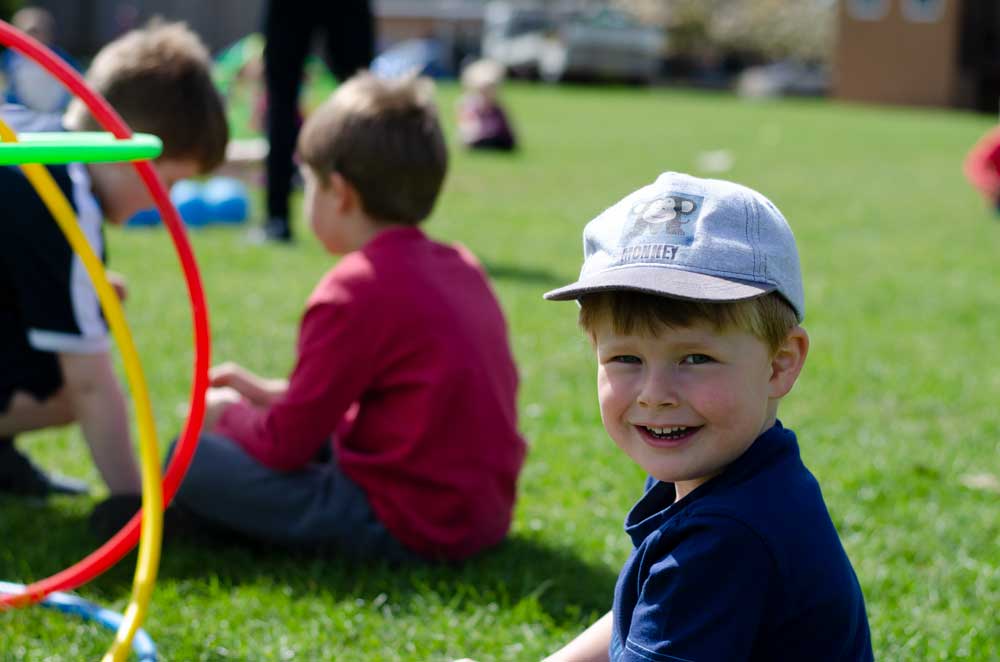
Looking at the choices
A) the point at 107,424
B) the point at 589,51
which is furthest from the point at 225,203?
the point at 589,51

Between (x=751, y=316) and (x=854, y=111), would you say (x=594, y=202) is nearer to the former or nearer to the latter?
(x=751, y=316)

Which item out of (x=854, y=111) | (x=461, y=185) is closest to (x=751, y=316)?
(x=461, y=185)

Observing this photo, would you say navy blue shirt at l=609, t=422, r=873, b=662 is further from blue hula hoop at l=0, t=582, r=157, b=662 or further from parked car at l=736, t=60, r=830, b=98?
parked car at l=736, t=60, r=830, b=98

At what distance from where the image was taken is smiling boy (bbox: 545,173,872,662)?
179 centimetres

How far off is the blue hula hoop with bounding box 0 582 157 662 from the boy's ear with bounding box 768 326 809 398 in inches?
57.4

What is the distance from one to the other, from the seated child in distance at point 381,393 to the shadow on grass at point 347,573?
0.06 m

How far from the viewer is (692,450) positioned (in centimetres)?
189

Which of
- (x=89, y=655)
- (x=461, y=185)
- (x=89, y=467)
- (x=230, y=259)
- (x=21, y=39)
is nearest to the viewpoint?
(x=21, y=39)

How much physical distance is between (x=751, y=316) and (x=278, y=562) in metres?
1.79

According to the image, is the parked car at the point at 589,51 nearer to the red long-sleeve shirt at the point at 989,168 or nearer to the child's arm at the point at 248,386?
the red long-sleeve shirt at the point at 989,168

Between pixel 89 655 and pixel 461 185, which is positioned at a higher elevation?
pixel 89 655

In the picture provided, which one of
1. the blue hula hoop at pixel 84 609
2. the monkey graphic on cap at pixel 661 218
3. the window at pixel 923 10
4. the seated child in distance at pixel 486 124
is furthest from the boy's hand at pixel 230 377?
the window at pixel 923 10

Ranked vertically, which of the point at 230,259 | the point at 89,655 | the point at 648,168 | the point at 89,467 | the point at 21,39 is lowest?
the point at 648,168

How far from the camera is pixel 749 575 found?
5.85 feet
